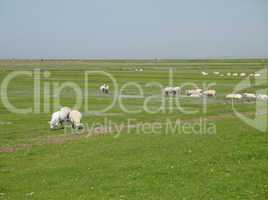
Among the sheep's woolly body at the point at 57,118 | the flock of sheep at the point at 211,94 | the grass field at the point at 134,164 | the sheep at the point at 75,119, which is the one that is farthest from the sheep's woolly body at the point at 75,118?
the flock of sheep at the point at 211,94

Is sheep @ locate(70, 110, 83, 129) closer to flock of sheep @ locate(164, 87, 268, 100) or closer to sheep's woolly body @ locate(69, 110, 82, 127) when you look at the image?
sheep's woolly body @ locate(69, 110, 82, 127)

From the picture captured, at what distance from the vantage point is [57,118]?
116ft

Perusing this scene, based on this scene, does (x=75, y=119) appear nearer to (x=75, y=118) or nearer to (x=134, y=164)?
(x=75, y=118)

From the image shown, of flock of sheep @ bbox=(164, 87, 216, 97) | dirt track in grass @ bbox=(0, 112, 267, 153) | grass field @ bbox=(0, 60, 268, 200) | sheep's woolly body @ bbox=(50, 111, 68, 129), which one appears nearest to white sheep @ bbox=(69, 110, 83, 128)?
sheep's woolly body @ bbox=(50, 111, 68, 129)

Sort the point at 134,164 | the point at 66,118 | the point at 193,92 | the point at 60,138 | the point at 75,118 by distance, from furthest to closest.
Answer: the point at 193,92 < the point at 66,118 < the point at 75,118 < the point at 60,138 < the point at 134,164

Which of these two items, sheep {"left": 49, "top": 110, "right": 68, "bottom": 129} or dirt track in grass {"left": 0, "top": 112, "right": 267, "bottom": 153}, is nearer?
dirt track in grass {"left": 0, "top": 112, "right": 267, "bottom": 153}

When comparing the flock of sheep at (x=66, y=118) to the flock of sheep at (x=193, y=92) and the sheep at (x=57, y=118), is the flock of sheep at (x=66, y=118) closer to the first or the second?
the sheep at (x=57, y=118)

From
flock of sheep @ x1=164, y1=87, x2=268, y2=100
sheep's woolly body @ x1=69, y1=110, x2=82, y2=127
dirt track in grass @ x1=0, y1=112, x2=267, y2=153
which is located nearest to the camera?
dirt track in grass @ x1=0, y1=112, x2=267, y2=153

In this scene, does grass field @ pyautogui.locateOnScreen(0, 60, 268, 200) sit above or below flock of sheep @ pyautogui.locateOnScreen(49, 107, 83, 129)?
below

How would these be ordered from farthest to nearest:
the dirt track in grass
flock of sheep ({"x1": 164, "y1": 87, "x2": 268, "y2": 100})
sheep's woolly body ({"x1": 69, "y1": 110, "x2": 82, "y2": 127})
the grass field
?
flock of sheep ({"x1": 164, "y1": 87, "x2": 268, "y2": 100}), sheep's woolly body ({"x1": 69, "y1": 110, "x2": 82, "y2": 127}), the dirt track in grass, the grass field

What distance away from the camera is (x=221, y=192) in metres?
14.8

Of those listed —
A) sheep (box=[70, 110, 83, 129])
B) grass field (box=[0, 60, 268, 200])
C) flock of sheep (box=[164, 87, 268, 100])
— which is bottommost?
grass field (box=[0, 60, 268, 200])

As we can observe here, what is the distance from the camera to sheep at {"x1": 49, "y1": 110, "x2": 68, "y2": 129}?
3503cm

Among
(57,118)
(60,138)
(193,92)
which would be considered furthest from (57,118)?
(193,92)
